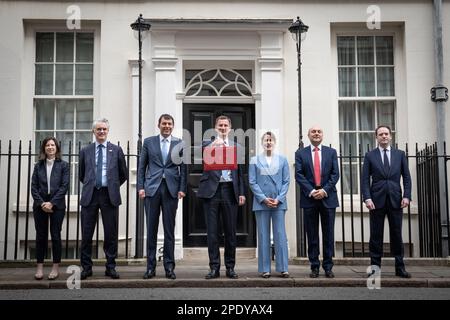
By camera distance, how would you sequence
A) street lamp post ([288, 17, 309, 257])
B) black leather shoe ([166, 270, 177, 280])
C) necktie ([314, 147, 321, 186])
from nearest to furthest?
black leather shoe ([166, 270, 177, 280]) < necktie ([314, 147, 321, 186]) < street lamp post ([288, 17, 309, 257])

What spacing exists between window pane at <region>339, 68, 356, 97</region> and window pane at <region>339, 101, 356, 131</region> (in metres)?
0.17

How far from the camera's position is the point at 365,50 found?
10859mm

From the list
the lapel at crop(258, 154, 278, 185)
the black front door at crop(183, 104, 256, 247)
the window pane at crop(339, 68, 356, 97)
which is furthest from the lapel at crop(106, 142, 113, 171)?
the window pane at crop(339, 68, 356, 97)

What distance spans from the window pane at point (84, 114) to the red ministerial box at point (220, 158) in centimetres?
364

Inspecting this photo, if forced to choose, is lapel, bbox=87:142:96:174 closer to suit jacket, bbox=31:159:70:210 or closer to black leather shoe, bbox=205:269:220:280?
suit jacket, bbox=31:159:70:210

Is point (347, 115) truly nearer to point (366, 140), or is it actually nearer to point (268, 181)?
point (366, 140)

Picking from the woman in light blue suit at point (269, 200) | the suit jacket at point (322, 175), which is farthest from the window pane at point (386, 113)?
the woman in light blue suit at point (269, 200)

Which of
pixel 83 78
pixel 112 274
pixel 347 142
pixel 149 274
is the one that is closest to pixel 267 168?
pixel 149 274

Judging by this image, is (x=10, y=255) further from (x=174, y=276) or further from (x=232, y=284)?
(x=232, y=284)

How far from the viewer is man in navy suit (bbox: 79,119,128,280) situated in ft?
25.1

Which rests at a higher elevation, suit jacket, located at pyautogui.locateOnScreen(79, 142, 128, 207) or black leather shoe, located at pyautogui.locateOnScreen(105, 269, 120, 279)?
suit jacket, located at pyautogui.locateOnScreen(79, 142, 128, 207)

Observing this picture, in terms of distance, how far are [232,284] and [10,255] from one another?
458 cm

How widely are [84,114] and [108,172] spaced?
3250 millimetres
